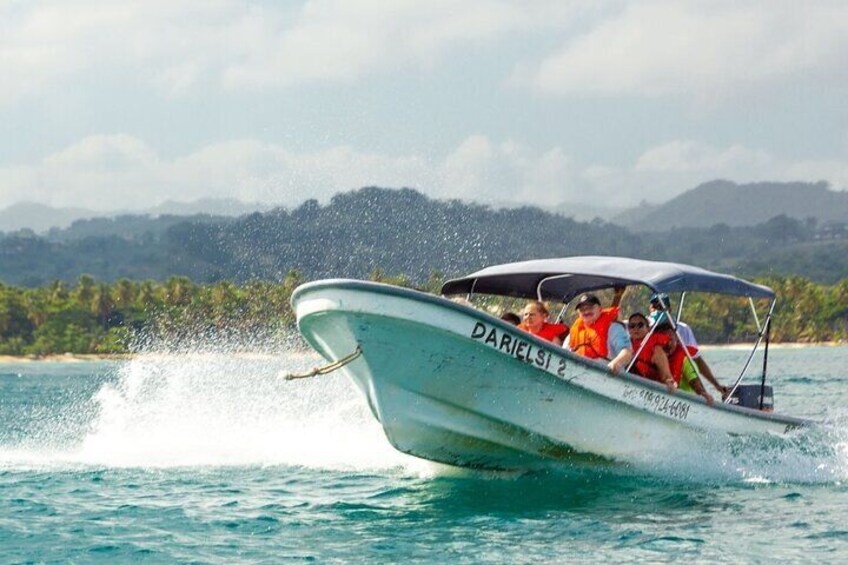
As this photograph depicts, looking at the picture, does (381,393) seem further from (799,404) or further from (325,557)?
(799,404)

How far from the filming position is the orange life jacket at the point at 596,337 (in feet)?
46.3

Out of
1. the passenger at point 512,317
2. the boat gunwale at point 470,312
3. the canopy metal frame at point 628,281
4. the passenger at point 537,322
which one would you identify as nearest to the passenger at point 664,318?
the canopy metal frame at point 628,281

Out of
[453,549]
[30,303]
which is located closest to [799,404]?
[453,549]

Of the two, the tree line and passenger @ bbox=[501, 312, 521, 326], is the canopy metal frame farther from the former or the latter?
the tree line

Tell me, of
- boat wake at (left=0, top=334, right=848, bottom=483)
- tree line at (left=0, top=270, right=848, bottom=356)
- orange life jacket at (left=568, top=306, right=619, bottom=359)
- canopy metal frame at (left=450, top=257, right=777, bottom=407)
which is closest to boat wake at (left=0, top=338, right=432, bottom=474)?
boat wake at (left=0, top=334, right=848, bottom=483)

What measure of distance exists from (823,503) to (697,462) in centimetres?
164

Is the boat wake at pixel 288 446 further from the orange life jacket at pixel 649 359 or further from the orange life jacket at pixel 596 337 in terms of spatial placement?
the orange life jacket at pixel 596 337

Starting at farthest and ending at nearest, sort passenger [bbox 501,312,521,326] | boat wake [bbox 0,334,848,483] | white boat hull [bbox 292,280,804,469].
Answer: passenger [bbox 501,312,521,326] → boat wake [bbox 0,334,848,483] → white boat hull [bbox 292,280,804,469]

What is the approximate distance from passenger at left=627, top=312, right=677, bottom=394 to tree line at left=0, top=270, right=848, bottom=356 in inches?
4108

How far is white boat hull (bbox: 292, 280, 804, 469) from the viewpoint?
41.3 feet

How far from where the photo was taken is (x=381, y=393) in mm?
13133

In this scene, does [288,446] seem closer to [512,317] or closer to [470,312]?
[512,317]

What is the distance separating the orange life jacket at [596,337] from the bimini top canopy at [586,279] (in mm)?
467

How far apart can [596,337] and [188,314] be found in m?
117
